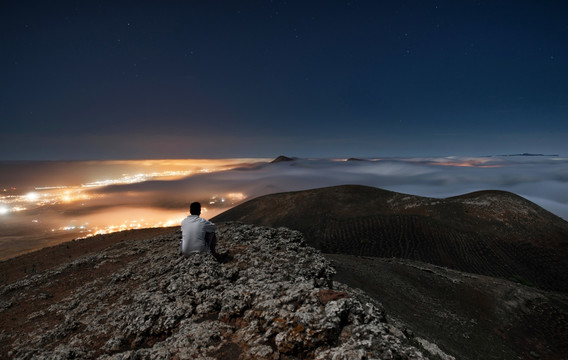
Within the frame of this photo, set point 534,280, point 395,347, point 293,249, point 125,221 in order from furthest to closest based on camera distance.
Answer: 1. point 125,221
2. point 534,280
3. point 293,249
4. point 395,347

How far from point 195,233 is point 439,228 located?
45.6 m

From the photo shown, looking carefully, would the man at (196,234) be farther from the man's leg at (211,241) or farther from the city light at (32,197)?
the city light at (32,197)

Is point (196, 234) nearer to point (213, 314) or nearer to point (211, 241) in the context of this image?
point (211, 241)

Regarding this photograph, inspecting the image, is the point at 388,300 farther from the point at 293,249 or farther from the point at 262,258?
the point at 262,258

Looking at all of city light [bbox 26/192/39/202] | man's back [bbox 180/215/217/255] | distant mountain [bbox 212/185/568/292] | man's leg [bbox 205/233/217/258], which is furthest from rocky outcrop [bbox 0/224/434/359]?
city light [bbox 26/192/39/202]

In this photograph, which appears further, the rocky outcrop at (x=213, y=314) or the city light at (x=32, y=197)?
the city light at (x=32, y=197)

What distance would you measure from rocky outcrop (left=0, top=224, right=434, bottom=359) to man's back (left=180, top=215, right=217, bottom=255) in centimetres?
32

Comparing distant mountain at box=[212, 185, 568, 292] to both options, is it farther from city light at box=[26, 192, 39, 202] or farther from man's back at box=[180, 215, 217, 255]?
city light at box=[26, 192, 39, 202]

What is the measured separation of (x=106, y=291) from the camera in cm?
912

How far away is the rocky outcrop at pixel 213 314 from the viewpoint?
14.8ft

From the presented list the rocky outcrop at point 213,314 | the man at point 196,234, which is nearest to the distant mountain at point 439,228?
the rocky outcrop at point 213,314

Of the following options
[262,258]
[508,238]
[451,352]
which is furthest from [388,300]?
[508,238]

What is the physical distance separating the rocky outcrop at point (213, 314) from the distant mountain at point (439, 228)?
111 feet

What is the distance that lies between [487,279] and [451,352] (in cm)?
1575
